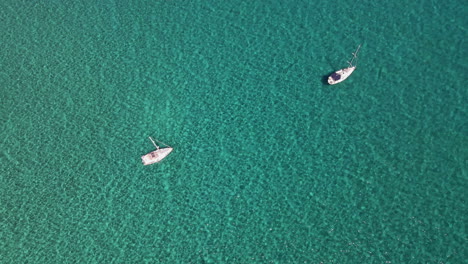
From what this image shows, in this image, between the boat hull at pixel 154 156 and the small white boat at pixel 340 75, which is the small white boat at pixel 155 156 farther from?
the small white boat at pixel 340 75

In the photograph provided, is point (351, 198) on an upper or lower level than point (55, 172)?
lower

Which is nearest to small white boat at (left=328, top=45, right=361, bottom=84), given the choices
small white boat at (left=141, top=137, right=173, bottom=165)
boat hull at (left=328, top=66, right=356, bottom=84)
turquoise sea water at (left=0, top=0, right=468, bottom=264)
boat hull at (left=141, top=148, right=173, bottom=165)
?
boat hull at (left=328, top=66, right=356, bottom=84)

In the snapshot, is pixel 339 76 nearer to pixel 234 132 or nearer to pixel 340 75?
pixel 340 75

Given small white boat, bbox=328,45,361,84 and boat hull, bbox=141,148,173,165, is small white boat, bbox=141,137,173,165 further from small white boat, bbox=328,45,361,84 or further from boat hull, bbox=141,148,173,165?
small white boat, bbox=328,45,361,84

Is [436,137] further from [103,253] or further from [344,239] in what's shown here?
[103,253]

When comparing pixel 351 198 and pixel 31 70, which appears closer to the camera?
pixel 351 198

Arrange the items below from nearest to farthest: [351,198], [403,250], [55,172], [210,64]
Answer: [403,250]
[351,198]
[55,172]
[210,64]

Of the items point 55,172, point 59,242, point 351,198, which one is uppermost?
point 55,172

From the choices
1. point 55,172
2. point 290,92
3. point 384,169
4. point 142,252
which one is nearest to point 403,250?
point 384,169
